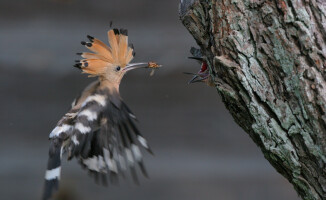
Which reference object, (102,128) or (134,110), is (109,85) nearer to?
(102,128)

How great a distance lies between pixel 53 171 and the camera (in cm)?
205

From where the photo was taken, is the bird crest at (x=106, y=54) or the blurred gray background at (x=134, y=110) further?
the blurred gray background at (x=134, y=110)

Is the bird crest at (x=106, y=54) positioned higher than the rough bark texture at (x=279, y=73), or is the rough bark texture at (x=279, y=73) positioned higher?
the bird crest at (x=106, y=54)

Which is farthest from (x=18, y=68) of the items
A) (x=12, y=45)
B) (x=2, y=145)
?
(x=2, y=145)

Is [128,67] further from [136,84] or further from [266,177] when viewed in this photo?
[266,177]

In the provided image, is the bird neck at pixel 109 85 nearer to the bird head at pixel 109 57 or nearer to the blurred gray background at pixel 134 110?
the bird head at pixel 109 57

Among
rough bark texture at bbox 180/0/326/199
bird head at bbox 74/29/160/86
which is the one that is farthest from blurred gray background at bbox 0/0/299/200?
rough bark texture at bbox 180/0/326/199

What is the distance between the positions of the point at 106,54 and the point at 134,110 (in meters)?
1.20

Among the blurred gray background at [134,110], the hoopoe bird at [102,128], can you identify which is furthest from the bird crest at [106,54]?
the blurred gray background at [134,110]

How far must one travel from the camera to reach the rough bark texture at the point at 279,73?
147cm

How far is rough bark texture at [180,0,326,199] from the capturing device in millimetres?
1470

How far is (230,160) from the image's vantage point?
3363 mm

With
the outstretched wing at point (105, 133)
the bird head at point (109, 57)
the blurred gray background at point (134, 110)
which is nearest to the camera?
the outstretched wing at point (105, 133)

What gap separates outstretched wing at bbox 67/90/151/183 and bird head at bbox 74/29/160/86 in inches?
4.0
